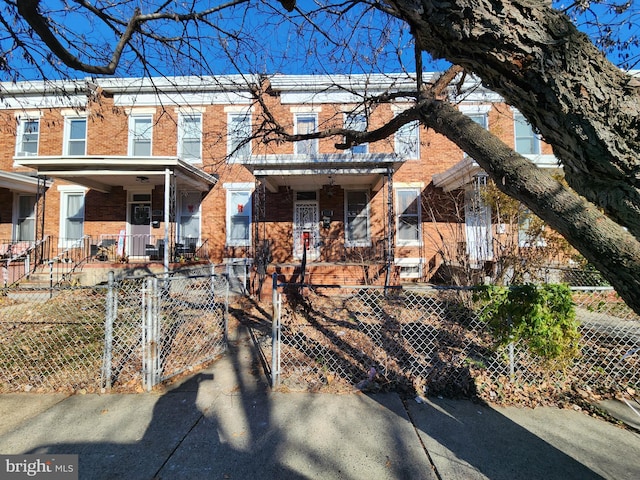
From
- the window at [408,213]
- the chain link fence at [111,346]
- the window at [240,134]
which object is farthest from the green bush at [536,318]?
the window at [408,213]

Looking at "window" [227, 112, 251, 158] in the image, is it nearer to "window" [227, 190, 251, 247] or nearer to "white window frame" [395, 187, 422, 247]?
"window" [227, 190, 251, 247]

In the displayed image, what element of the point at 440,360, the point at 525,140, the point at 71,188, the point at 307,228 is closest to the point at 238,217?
the point at 307,228

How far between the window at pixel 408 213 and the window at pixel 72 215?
12.2 meters

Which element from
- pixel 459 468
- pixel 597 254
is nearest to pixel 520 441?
pixel 459 468

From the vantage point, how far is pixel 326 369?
13.5 ft

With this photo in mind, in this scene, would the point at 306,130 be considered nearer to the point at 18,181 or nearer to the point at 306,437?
the point at 18,181

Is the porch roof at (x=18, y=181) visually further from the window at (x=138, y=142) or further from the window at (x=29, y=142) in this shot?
the window at (x=138, y=142)

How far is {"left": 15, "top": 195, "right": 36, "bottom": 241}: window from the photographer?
12344 mm

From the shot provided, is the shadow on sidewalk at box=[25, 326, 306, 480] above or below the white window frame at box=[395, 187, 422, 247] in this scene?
below

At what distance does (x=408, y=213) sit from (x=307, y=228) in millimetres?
3843

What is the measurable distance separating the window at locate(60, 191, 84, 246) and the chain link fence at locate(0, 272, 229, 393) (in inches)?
248

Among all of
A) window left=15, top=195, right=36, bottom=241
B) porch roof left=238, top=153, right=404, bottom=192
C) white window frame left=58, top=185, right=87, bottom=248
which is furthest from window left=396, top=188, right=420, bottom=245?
window left=15, top=195, right=36, bottom=241

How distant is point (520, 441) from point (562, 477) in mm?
Answer: 417

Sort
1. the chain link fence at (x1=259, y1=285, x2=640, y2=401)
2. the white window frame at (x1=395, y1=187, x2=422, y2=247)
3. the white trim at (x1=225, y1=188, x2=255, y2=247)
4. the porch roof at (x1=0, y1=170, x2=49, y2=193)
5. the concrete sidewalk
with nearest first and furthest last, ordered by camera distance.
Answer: the concrete sidewalk, the chain link fence at (x1=259, y1=285, x2=640, y2=401), the porch roof at (x1=0, y1=170, x2=49, y2=193), the white window frame at (x1=395, y1=187, x2=422, y2=247), the white trim at (x1=225, y1=188, x2=255, y2=247)
